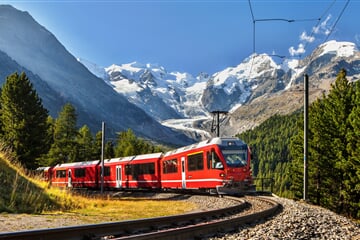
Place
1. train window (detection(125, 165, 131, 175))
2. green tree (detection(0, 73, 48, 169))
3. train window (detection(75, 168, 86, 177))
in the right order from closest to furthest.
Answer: train window (detection(125, 165, 131, 175)) < green tree (detection(0, 73, 48, 169)) < train window (detection(75, 168, 86, 177))

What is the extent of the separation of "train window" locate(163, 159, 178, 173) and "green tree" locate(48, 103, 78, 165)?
37.5 meters

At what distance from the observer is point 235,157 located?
26141 mm

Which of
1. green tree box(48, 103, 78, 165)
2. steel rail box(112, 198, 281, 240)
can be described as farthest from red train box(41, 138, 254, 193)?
green tree box(48, 103, 78, 165)

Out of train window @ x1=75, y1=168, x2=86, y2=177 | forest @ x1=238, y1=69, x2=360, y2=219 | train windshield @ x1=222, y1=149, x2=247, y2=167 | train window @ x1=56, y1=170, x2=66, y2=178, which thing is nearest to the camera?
train windshield @ x1=222, y1=149, x2=247, y2=167

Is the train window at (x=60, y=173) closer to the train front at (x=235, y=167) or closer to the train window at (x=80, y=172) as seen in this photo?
the train window at (x=80, y=172)

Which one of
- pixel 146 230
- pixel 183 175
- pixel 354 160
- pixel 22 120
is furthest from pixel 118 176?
pixel 146 230

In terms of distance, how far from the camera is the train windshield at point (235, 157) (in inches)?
1016

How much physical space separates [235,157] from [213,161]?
1.34m

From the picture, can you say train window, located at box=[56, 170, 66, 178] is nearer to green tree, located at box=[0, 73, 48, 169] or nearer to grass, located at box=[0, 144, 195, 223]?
green tree, located at box=[0, 73, 48, 169]

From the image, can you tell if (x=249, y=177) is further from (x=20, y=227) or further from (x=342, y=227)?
(x=20, y=227)

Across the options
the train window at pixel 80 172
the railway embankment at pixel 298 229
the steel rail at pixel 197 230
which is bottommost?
the train window at pixel 80 172

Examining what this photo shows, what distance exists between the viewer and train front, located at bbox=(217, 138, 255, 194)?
25266 mm

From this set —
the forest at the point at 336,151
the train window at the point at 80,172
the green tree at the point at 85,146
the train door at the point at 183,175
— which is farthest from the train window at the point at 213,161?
the green tree at the point at 85,146

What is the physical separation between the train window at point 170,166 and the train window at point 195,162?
2712 mm
